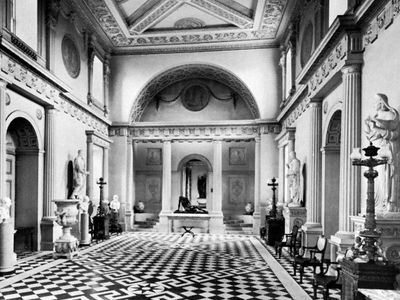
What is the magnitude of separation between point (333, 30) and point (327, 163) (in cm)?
358

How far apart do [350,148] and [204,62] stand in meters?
11.0

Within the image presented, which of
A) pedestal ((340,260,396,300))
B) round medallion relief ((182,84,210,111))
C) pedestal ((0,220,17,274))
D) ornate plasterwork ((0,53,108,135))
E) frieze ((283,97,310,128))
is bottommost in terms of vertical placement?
pedestal ((0,220,17,274))

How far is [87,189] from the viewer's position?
14.7m

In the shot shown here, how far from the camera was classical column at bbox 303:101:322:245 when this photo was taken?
31.9 feet

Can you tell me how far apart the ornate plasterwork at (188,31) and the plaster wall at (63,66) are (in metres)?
1.18

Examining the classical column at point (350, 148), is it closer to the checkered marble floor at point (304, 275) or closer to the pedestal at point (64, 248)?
the checkered marble floor at point (304, 275)

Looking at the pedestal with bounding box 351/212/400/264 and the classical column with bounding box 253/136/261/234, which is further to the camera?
the classical column with bounding box 253/136/261/234

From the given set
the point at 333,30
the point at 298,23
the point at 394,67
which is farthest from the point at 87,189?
the point at 394,67

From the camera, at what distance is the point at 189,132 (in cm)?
1756

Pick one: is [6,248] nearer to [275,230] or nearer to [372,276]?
[372,276]

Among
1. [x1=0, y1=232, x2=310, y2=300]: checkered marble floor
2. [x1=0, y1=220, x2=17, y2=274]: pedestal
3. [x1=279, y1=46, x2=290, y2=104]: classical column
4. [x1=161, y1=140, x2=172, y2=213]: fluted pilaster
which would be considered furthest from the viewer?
[x1=161, y1=140, x2=172, y2=213]: fluted pilaster

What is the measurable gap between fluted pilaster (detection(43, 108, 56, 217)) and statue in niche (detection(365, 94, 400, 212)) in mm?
9026

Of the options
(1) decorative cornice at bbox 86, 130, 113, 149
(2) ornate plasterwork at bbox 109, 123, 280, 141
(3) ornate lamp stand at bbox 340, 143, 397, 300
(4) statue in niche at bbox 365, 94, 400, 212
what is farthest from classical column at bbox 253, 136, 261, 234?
(3) ornate lamp stand at bbox 340, 143, 397, 300

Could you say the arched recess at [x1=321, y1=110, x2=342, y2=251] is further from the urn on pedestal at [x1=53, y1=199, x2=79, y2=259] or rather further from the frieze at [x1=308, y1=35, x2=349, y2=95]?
the urn on pedestal at [x1=53, y1=199, x2=79, y2=259]
